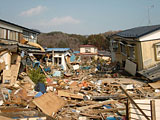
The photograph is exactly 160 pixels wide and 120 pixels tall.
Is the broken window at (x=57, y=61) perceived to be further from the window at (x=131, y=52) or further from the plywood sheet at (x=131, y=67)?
the window at (x=131, y=52)

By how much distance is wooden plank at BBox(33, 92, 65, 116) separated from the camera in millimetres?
5832

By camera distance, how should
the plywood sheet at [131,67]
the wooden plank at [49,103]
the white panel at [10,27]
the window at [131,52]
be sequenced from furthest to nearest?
the white panel at [10,27], the window at [131,52], the plywood sheet at [131,67], the wooden plank at [49,103]

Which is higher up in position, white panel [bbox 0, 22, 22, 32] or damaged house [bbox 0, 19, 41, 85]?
white panel [bbox 0, 22, 22, 32]

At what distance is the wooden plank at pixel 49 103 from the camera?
5.83 meters

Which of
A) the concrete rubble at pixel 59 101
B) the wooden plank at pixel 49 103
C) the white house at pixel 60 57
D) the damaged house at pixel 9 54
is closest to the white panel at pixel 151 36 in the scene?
the concrete rubble at pixel 59 101

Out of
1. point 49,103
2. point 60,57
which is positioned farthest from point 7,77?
point 60,57

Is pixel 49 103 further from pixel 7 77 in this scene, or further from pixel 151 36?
pixel 151 36

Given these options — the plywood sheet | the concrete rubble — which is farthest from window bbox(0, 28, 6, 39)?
the plywood sheet

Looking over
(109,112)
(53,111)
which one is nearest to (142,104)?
(109,112)

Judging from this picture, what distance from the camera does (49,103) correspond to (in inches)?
247

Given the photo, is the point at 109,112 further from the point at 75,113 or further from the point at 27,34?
the point at 27,34

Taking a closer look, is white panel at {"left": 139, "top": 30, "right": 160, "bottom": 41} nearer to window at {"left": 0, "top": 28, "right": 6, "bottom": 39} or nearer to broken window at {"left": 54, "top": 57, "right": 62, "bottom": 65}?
broken window at {"left": 54, "top": 57, "right": 62, "bottom": 65}

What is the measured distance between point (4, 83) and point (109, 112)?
6.62m

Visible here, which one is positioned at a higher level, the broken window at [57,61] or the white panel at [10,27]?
the white panel at [10,27]
